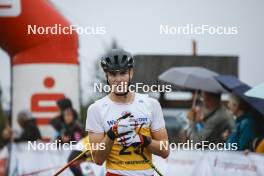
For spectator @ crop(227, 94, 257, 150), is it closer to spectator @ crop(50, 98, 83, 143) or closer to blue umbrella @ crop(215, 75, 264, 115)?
blue umbrella @ crop(215, 75, 264, 115)

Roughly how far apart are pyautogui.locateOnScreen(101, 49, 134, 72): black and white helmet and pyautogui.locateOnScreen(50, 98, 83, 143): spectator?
10.7ft

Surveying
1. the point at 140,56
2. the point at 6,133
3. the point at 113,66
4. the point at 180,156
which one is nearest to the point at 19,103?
the point at 6,133

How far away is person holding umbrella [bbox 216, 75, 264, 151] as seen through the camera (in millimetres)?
6691

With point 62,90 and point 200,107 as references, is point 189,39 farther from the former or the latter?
point 62,90

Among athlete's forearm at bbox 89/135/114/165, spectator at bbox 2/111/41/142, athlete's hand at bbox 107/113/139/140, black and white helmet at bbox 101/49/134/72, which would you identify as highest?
black and white helmet at bbox 101/49/134/72

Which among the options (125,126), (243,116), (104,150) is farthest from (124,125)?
(243,116)

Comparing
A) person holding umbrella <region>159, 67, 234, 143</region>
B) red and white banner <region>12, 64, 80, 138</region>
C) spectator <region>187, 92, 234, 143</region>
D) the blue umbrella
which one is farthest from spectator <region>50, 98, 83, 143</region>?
the blue umbrella

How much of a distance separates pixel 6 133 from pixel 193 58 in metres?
2.41

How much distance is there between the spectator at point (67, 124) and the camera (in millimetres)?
8055

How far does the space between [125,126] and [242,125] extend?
2.33m

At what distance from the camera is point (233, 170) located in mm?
6875

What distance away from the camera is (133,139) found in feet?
15.0

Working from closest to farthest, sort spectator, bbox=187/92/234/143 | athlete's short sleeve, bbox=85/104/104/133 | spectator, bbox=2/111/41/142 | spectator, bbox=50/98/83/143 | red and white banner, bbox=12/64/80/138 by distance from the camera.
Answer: athlete's short sleeve, bbox=85/104/104/133 → spectator, bbox=187/92/234/143 → spectator, bbox=50/98/83/143 → spectator, bbox=2/111/41/142 → red and white banner, bbox=12/64/80/138

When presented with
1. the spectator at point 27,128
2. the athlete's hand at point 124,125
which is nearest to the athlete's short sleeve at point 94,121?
the athlete's hand at point 124,125
